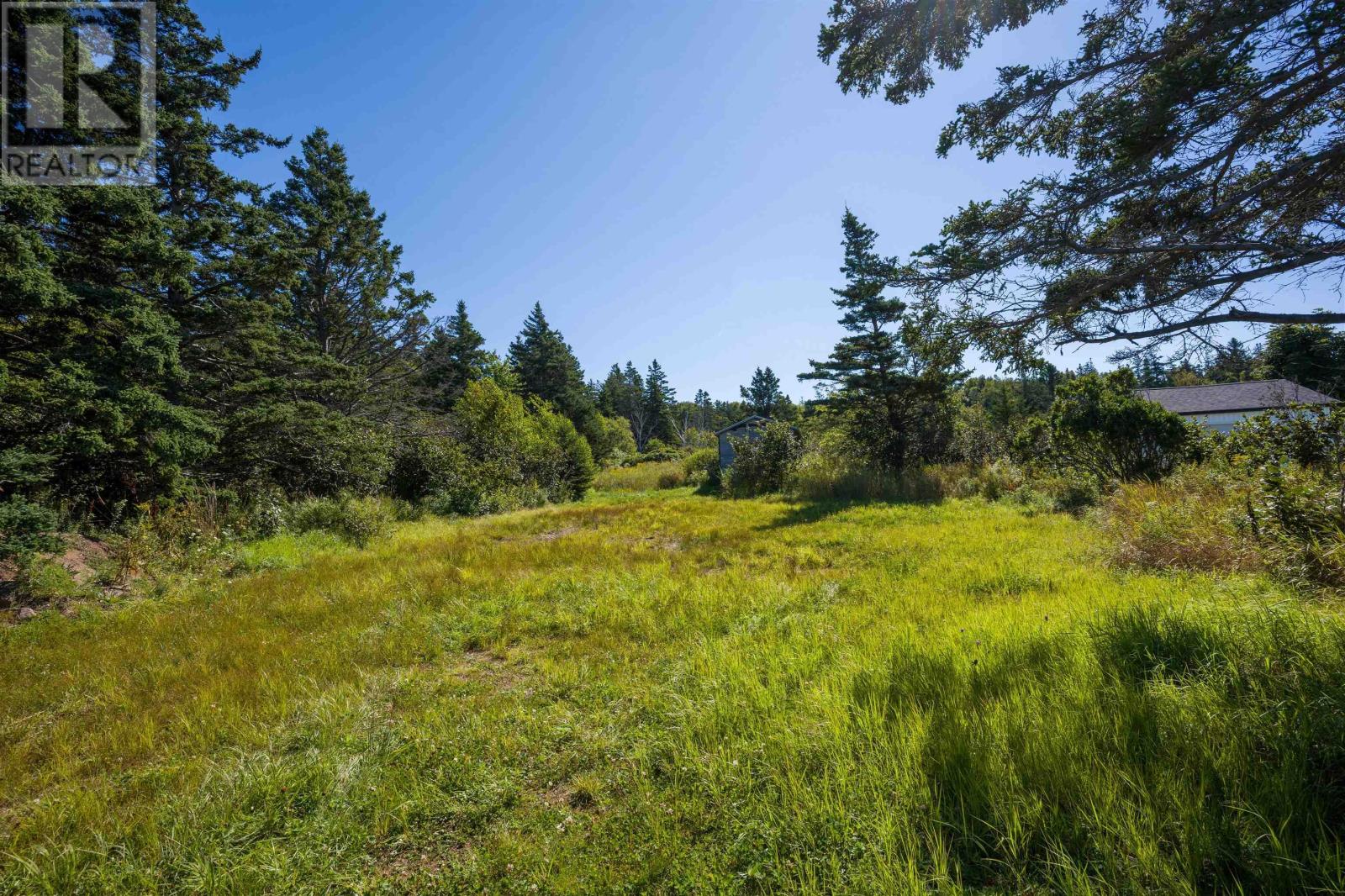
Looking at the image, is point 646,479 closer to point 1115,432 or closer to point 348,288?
point 348,288

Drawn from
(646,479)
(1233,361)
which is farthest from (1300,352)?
(646,479)

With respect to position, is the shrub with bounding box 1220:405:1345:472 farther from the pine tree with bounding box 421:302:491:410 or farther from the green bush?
the pine tree with bounding box 421:302:491:410

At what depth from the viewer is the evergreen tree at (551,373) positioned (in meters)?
39.8

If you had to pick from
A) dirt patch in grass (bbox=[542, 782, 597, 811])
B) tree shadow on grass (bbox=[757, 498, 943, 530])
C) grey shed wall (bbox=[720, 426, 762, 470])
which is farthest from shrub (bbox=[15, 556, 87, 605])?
grey shed wall (bbox=[720, 426, 762, 470])

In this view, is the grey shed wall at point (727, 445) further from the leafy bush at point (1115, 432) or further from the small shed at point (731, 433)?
the leafy bush at point (1115, 432)

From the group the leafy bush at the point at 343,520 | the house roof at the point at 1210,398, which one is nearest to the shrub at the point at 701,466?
the leafy bush at the point at 343,520

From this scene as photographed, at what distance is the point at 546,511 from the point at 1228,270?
16.5 meters

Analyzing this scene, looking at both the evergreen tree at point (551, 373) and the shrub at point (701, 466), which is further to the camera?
the evergreen tree at point (551, 373)

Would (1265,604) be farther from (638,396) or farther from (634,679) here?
(638,396)

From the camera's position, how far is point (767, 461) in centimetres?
1912
